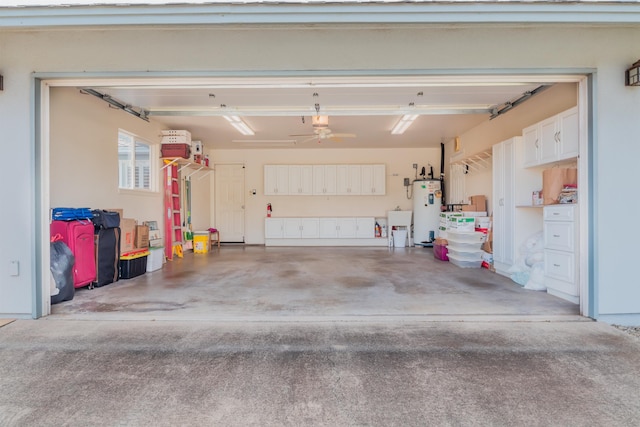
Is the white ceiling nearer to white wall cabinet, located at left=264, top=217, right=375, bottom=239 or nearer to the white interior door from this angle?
the white interior door

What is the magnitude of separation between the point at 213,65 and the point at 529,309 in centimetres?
405

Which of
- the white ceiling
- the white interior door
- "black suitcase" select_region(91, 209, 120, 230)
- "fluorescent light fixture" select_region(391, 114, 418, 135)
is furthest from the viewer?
the white interior door

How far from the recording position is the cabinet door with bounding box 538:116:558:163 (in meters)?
4.24

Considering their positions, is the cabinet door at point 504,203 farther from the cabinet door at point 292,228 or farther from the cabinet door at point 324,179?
the cabinet door at point 292,228

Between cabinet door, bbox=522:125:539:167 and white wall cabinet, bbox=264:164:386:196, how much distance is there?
4.85m

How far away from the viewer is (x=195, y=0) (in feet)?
9.23

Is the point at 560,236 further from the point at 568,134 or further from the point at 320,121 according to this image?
the point at 320,121

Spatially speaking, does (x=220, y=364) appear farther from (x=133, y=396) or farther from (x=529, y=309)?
(x=529, y=309)

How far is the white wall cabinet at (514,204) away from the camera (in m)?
5.06

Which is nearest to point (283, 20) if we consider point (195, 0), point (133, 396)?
point (195, 0)

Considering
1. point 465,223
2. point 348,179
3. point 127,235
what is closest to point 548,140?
point 465,223

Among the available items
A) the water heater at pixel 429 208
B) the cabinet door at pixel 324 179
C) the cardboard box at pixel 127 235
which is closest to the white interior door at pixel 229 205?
the cabinet door at pixel 324 179

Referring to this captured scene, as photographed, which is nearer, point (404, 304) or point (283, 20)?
point (283, 20)

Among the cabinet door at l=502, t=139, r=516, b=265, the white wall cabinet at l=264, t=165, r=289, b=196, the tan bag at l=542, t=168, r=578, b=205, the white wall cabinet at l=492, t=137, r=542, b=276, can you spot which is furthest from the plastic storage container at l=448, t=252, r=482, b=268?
the white wall cabinet at l=264, t=165, r=289, b=196
